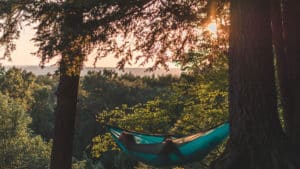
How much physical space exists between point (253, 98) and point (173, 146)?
1589mm

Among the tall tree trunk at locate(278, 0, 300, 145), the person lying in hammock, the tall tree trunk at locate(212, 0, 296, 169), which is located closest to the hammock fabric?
the person lying in hammock

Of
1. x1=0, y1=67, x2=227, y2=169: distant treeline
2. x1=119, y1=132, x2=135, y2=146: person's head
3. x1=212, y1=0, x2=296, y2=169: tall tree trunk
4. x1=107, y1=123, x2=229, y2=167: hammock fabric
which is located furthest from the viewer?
x1=0, y1=67, x2=227, y2=169: distant treeline

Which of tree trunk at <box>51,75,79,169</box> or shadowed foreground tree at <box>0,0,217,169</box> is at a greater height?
shadowed foreground tree at <box>0,0,217,169</box>

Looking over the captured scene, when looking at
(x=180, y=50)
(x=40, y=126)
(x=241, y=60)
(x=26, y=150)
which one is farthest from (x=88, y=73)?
(x=241, y=60)

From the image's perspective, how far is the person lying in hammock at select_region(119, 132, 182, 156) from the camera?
6.24m

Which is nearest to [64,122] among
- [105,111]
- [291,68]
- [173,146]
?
[173,146]

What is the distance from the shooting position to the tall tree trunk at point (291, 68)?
5.81 m

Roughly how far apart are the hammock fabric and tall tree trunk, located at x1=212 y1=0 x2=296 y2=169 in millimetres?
1143

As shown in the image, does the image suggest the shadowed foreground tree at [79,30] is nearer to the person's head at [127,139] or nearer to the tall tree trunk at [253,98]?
the person's head at [127,139]

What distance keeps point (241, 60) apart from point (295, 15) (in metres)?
1.35

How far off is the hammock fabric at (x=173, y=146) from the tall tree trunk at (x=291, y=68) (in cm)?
88

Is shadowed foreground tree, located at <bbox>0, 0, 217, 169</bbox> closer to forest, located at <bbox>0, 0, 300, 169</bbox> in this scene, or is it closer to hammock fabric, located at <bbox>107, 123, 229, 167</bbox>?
forest, located at <bbox>0, 0, 300, 169</bbox>

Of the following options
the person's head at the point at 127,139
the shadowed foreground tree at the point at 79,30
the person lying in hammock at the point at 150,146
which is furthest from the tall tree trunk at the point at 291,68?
the person's head at the point at 127,139

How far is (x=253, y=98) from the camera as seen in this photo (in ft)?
16.4
